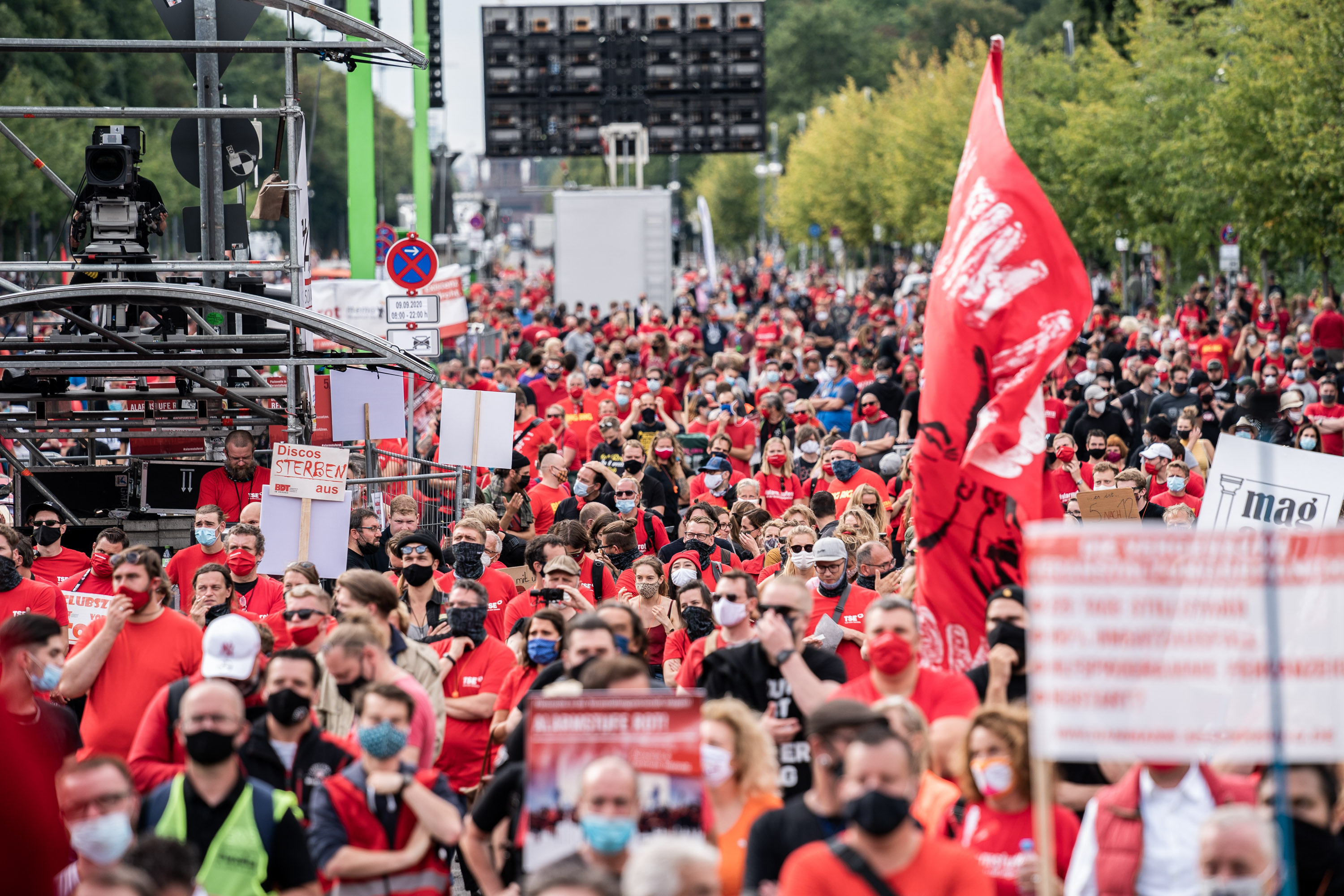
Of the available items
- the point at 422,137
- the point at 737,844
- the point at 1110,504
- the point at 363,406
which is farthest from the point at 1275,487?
the point at 422,137

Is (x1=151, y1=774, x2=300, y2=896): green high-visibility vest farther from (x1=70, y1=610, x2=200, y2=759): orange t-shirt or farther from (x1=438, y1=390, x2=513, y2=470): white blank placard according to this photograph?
(x1=438, y1=390, x2=513, y2=470): white blank placard

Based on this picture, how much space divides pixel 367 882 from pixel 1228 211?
28441mm

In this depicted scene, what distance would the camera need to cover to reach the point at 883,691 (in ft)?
21.5

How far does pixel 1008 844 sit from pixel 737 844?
2.78ft

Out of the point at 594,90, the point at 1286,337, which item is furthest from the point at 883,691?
the point at 594,90

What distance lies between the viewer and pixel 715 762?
225 inches

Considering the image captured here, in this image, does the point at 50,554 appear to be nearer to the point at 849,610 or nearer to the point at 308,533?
the point at 308,533

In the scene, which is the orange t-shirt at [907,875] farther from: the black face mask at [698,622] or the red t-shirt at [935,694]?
the black face mask at [698,622]

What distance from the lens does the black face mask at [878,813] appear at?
4.87 metres

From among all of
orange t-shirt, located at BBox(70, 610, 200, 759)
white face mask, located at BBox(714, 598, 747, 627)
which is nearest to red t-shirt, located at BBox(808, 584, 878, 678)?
white face mask, located at BBox(714, 598, 747, 627)

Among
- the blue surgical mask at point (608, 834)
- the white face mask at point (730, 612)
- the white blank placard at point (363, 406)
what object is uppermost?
the white blank placard at point (363, 406)

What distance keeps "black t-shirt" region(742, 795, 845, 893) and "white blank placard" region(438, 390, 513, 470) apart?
28.9 ft

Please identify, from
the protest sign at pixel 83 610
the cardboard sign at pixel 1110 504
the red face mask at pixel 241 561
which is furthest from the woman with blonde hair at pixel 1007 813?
the cardboard sign at pixel 1110 504

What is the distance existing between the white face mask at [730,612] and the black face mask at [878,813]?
2.27 meters
